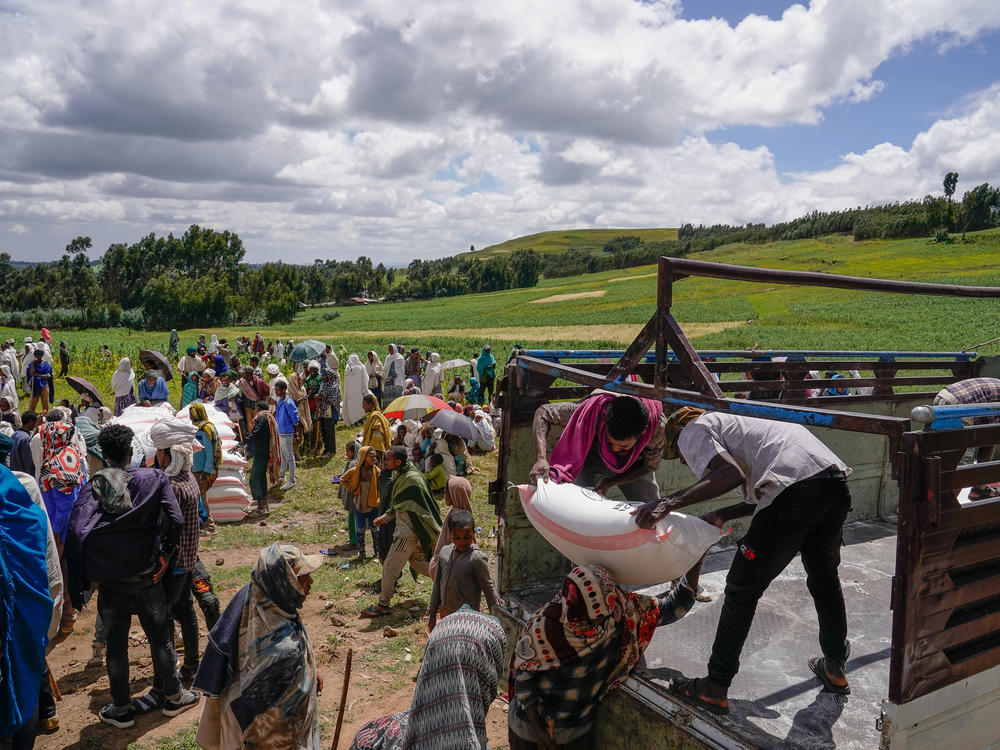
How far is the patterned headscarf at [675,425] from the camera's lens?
332 cm

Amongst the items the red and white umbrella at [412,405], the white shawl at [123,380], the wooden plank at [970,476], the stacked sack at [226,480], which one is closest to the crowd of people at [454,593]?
the wooden plank at [970,476]

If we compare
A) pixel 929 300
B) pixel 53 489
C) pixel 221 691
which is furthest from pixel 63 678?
pixel 929 300

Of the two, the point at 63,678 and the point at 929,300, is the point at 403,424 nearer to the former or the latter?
the point at 63,678

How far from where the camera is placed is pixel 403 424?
8930 millimetres

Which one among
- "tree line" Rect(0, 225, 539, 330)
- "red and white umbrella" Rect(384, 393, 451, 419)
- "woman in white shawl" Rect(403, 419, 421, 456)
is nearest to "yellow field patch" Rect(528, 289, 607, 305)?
"tree line" Rect(0, 225, 539, 330)

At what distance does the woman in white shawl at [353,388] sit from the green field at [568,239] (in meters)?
136

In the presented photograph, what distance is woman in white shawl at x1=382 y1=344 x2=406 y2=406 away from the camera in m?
14.4

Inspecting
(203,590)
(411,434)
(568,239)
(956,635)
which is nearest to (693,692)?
(956,635)

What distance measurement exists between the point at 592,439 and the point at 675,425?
0.45m

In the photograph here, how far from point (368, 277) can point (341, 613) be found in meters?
106

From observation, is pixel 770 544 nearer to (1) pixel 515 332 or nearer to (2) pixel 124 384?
(2) pixel 124 384

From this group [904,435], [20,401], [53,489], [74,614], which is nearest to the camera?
[904,435]

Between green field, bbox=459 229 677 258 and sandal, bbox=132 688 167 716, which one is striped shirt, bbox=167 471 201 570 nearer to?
sandal, bbox=132 688 167 716

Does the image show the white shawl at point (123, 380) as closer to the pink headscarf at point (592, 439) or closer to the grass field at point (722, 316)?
the grass field at point (722, 316)
